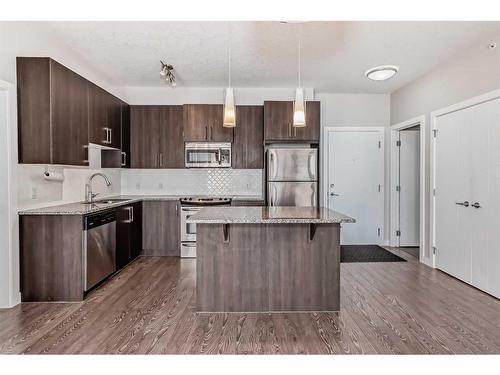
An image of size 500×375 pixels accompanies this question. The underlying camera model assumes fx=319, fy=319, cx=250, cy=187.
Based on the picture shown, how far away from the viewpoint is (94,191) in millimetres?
4633

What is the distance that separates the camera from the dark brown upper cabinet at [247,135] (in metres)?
5.18

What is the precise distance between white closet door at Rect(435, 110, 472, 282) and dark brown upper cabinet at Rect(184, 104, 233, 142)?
9.89ft

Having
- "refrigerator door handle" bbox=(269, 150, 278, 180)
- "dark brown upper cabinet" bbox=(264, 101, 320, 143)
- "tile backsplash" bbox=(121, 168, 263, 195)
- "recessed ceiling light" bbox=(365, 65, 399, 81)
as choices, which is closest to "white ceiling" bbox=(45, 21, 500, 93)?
"recessed ceiling light" bbox=(365, 65, 399, 81)

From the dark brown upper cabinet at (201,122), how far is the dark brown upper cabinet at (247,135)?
0.22 meters

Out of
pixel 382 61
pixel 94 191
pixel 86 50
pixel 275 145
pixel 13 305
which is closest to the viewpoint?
pixel 13 305

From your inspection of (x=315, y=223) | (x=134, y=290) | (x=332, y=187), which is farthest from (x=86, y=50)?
(x=332, y=187)

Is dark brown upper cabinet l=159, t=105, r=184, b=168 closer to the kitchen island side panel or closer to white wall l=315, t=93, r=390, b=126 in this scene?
white wall l=315, t=93, r=390, b=126

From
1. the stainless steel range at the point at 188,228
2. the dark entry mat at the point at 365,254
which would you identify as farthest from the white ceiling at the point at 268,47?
the dark entry mat at the point at 365,254

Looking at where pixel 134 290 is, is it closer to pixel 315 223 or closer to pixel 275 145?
pixel 315 223

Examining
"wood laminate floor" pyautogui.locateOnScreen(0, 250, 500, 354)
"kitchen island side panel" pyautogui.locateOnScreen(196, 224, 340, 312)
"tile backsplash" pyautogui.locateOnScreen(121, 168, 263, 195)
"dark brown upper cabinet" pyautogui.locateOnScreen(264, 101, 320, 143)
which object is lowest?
"wood laminate floor" pyautogui.locateOnScreen(0, 250, 500, 354)

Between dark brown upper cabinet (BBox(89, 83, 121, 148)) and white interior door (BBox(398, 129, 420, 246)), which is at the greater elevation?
dark brown upper cabinet (BBox(89, 83, 121, 148))

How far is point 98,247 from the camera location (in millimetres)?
3494

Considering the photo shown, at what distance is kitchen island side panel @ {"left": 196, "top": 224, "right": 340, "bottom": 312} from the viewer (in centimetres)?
287

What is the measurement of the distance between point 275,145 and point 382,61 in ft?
6.24
